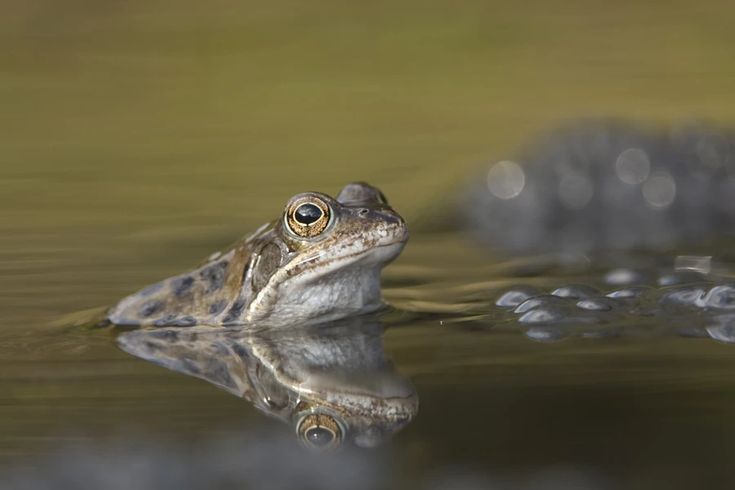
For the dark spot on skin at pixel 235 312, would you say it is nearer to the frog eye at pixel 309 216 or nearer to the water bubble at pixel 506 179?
the frog eye at pixel 309 216

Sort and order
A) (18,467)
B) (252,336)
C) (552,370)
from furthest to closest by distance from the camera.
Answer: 1. (252,336)
2. (552,370)
3. (18,467)

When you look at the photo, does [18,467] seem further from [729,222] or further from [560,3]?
[560,3]

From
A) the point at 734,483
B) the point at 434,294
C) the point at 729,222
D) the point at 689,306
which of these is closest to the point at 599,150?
the point at 729,222

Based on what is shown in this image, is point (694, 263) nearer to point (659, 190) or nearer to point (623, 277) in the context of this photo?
point (623, 277)

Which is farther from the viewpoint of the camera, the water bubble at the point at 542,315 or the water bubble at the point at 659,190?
the water bubble at the point at 659,190

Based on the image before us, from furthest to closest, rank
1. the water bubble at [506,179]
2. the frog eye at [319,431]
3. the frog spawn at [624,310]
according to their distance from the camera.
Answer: the water bubble at [506,179], the frog spawn at [624,310], the frog eye at [319,431]

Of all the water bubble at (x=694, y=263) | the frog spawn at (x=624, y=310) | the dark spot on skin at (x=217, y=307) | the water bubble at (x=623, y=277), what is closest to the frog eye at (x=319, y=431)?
the frog spawn at (x=624, y=310)
